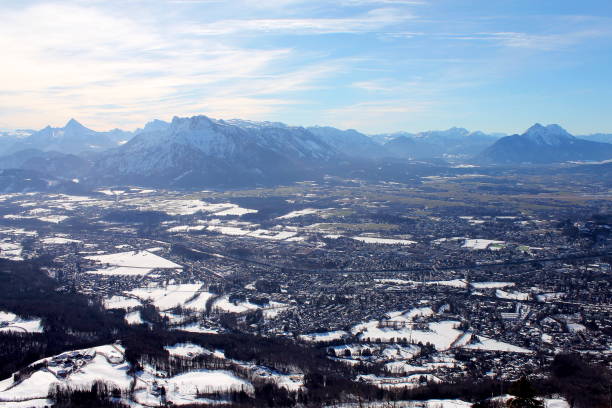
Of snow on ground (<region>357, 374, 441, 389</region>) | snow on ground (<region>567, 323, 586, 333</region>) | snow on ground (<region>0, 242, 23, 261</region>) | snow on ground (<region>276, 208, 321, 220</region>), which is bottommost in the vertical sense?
snow on ground (<region>357, 374, 441, 389</region>)

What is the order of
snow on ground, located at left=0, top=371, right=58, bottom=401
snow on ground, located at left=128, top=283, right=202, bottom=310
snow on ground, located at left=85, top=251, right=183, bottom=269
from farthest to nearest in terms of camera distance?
snow on ground, located at left=85, top=251, right=183, bottom=269 → snow on ground, located at left=128, top=283, right=202, bottom=310 → snow on ground, located at left=0, top=371, right=58, bottom=401

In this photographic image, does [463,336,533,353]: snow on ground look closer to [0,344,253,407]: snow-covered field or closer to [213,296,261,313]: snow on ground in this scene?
[0,344,253,407]: snow-covered field

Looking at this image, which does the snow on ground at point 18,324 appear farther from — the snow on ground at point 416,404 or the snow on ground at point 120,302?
the snow on ground at point 416,404

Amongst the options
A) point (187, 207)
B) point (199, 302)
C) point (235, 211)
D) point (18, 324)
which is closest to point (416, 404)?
point (199, 302)

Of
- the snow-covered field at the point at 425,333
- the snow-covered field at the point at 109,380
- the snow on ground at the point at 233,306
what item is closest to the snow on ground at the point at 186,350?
the snow-covered field at the point at 109,380

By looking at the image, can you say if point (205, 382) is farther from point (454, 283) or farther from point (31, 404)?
point (454, 283)

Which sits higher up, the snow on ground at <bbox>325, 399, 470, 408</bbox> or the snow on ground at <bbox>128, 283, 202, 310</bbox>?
the snow on ground at <bbox>128, 283, 202, 310</bbox>

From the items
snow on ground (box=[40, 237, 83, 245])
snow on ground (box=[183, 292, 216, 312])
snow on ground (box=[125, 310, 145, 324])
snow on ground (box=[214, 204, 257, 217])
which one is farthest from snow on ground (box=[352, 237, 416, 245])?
snow on ground (box=[40, 237, 83, 245])
